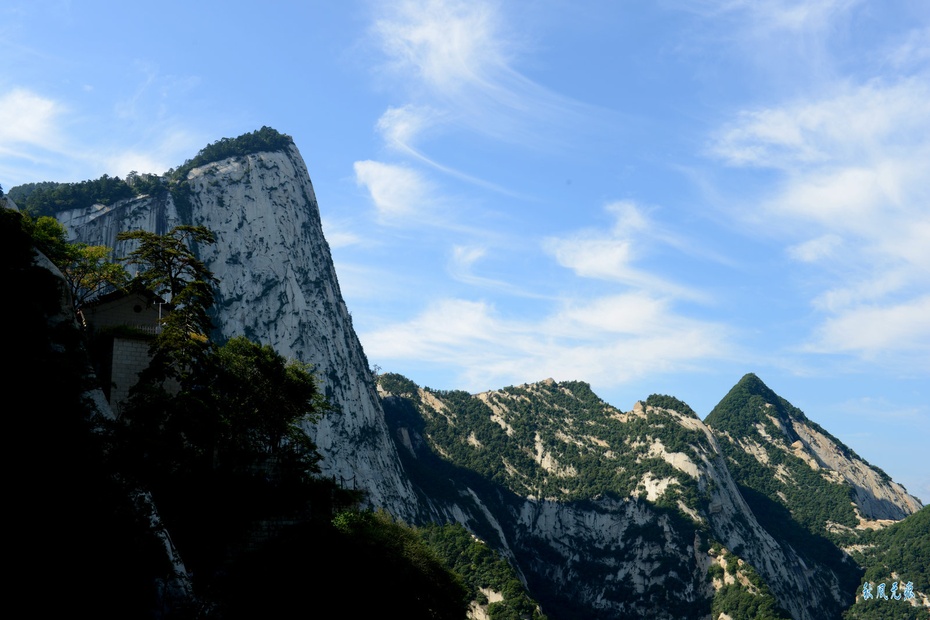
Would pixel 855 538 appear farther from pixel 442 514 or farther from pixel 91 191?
pixel 91 191

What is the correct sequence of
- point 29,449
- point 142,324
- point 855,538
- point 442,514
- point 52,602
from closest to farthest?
point 52,602
point 29,449
point 142,324
point 442,514
point 855,538

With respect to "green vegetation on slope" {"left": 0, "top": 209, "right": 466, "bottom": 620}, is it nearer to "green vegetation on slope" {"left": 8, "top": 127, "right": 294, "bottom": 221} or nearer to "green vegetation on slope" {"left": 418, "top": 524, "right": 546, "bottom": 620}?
"green vegetation on slope" {"left": 418, "top": 524, "right": 546, "bottom": 620}

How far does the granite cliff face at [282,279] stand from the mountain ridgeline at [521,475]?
362mm

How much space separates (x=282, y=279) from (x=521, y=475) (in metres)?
75.3

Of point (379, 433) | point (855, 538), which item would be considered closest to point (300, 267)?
point (379, 433)

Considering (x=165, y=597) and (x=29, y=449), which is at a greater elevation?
(x=29, y=449)

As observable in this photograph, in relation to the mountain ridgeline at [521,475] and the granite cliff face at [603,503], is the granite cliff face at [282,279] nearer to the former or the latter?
the mountain ridgeline at [521,475]

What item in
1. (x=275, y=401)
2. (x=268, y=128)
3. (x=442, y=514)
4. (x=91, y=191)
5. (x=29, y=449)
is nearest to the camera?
(x=29, y=449)

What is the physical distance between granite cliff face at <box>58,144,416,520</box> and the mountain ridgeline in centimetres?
36

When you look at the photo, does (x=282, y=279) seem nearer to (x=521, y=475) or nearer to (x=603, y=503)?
(x=521, y=475)

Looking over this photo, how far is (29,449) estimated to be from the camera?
79.3 ft

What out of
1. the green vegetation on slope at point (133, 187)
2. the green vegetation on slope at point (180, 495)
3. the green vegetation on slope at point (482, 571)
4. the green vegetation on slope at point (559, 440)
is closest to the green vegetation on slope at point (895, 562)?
the green vegetation on slope at point (559, 440)

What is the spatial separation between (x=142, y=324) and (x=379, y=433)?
3599 inches

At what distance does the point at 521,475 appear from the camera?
165250mm
